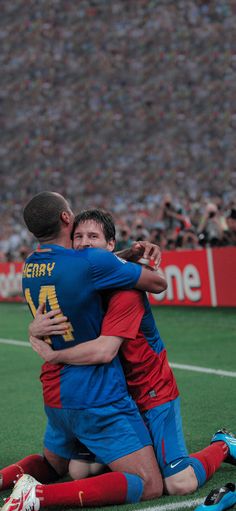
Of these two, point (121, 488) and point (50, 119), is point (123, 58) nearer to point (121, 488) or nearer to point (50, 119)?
point (50, 119)

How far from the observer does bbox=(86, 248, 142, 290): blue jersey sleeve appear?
12.7 ft

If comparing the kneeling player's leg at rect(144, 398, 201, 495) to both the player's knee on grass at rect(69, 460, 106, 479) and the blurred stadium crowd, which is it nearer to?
the player's knee on grass at rect(69, 460, 106, 479)

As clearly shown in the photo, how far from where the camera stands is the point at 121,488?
12.3 ft

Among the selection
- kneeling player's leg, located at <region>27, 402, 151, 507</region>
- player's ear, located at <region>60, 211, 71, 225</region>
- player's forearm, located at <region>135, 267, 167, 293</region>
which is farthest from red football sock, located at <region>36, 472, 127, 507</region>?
player's ear, located at <region>60, 211, 71, 225</region>

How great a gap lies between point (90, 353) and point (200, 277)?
10505 millimetres

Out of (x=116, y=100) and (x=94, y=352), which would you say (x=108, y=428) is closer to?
(x=94, y=352)

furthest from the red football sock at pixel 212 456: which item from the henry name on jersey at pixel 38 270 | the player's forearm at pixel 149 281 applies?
the henry name on jersey at pixel 38 270

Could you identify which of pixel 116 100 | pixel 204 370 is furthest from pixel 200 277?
pixel 116 100

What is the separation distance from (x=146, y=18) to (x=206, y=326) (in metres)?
34.6

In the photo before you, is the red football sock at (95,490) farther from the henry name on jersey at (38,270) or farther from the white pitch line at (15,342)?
the white pitch line at (15,342)

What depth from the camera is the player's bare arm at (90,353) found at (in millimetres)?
3852

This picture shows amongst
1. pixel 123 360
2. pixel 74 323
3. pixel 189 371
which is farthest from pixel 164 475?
pixel 189 371

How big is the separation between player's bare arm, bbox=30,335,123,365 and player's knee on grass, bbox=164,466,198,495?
0.69 m

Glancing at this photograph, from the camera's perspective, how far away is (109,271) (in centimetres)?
386
